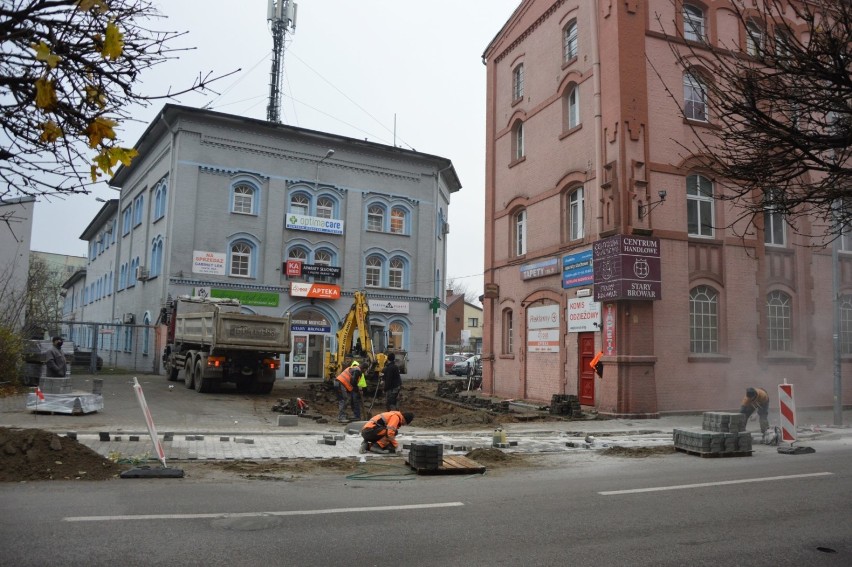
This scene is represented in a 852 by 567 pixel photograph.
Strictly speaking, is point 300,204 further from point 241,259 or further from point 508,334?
point 508,334

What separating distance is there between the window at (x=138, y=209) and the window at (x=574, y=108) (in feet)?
81.4

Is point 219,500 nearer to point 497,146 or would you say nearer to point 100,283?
point 497,146

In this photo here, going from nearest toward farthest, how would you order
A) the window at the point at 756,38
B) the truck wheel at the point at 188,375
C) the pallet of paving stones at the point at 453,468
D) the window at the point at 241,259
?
the window at the point at 756,38 → the pallet of paving stones at the point at 453,468 → the truck wheel at the point at 188,375 → the window at the point at 241,259

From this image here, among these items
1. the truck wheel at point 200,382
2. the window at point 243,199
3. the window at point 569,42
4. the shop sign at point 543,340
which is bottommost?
the truck wheel at point 200,382

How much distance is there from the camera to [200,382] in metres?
21.6

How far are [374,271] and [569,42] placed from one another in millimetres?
16700

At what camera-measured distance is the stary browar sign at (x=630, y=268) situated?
57.3 ft

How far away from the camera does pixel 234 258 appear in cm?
3084

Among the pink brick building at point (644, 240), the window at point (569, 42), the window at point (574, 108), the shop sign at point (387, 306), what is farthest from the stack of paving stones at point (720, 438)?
the shop sign at point (387, 306)

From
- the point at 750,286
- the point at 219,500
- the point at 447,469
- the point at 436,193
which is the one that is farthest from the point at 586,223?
the point at 436,193

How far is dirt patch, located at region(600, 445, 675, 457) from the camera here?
38.7 ft

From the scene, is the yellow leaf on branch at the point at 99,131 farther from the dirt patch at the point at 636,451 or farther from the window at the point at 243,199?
the window at the point at 243,199

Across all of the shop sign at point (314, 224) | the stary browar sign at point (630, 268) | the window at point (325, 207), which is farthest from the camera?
the window at point (325, 207)

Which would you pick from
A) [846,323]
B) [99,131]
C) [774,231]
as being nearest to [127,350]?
[774,231]
